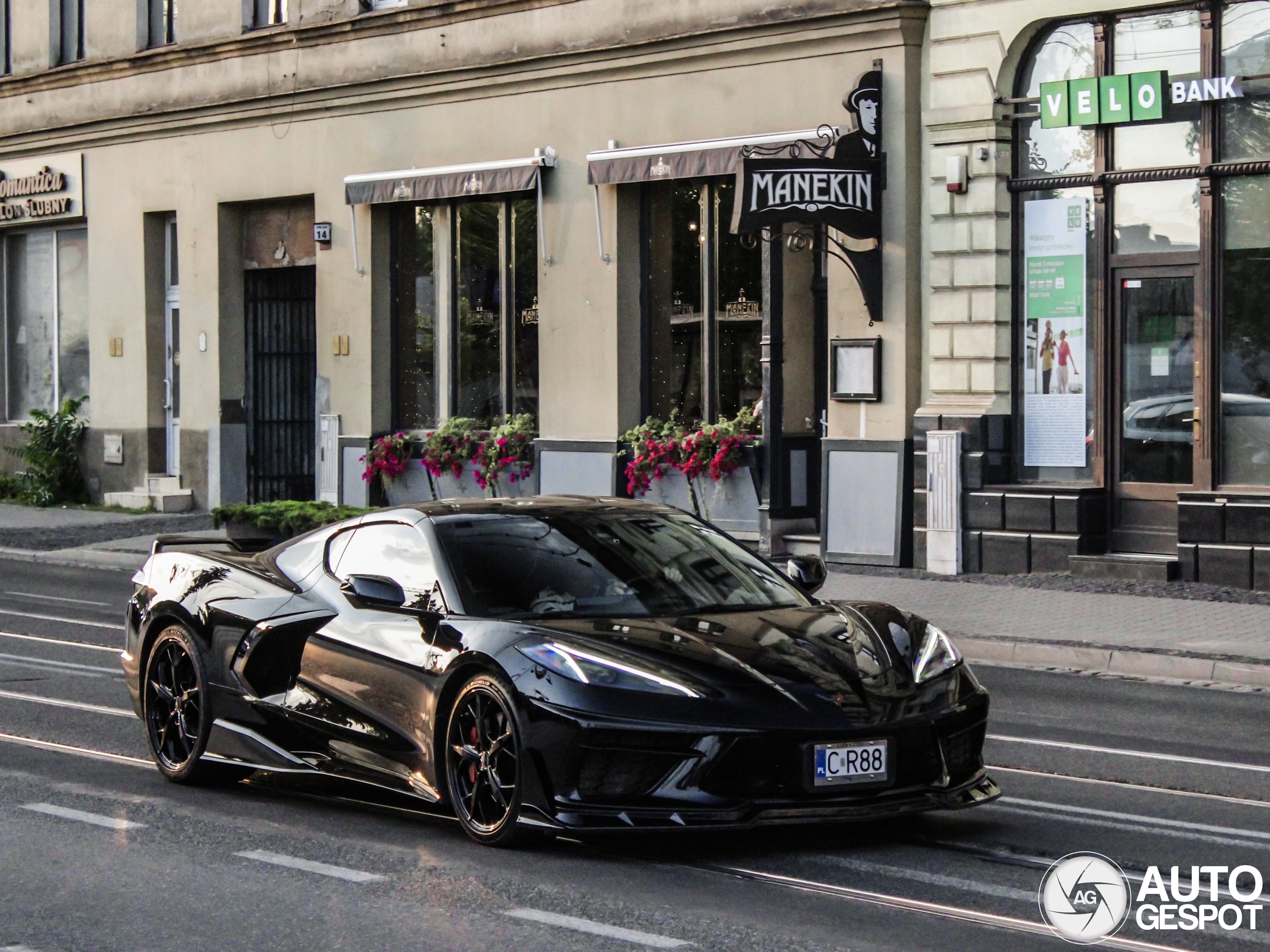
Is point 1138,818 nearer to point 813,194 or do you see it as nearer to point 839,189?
point 813,194

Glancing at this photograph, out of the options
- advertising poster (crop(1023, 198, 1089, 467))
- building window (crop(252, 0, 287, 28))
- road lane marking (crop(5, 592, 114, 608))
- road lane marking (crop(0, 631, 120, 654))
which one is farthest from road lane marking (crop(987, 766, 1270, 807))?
building window (crop(252, 0, 287, 28))

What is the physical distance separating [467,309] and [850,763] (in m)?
16.9

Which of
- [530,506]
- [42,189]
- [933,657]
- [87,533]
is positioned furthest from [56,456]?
[933,657]

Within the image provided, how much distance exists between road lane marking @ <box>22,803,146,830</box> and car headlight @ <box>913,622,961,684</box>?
10.6 feet

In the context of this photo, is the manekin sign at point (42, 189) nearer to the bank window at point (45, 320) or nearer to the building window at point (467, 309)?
the bank window at point (45, 320)

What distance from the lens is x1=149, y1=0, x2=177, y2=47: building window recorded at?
26.5 meters

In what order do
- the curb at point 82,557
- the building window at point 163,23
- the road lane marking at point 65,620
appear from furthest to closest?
1. the building window at point 163,23
2. the curb at point 82,557
3. the road lane marking at point 65,620

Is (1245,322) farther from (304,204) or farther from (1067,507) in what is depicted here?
(304,204)

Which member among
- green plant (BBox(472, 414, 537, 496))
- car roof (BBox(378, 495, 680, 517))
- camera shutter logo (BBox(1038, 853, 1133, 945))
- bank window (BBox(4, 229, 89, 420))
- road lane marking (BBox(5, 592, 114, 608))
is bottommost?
camera shutter logo (BBox(1038, 853, 1133, 945))

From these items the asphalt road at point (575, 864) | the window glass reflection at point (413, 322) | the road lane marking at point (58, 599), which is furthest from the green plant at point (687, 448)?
the asphalt road at point (575, 864)

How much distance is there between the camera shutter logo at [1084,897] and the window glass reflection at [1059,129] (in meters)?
11.7

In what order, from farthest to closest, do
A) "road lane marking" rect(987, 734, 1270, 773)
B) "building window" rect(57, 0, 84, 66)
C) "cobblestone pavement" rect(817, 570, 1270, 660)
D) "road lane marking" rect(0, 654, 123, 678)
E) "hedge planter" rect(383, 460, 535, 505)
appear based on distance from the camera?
"building window" rect(57, 0, 84, 66) → "hedge planter" rect(383, 460, 535, 505) → "cobblestone pavement" rect(817, 570, 1270, 660) → "road lane marking" rect(0, 654, 123, 678) → "road lane marking" rect(987, 734, 1270, 773)

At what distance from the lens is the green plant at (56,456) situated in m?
27.7

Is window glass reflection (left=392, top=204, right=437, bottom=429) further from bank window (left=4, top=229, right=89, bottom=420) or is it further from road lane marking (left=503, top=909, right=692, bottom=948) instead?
road lane marking (left=503, top=909, right=692, bottom=948)
